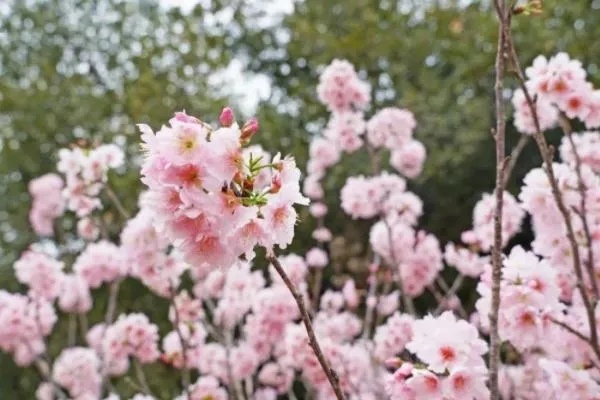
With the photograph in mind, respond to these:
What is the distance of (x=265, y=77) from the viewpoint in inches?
269

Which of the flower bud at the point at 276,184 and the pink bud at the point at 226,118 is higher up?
Answer: the pink bud at the point at 226,118

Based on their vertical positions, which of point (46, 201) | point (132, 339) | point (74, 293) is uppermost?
point (46, 201)

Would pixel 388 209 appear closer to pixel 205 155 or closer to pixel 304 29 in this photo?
pixel 205 155

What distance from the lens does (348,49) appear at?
586 centimetres

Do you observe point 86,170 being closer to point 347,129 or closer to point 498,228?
point 347,129

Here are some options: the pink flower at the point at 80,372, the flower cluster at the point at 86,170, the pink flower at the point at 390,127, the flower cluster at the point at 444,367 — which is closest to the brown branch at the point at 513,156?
the flower cluster at the point at 444,367

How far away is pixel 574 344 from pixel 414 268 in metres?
1.35

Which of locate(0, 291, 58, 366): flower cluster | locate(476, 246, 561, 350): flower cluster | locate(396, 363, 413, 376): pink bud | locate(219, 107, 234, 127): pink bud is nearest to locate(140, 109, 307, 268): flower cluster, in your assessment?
locate(219, 107, 234, 127): pink bud

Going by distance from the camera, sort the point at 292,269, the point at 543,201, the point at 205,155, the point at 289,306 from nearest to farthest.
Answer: the point at 205,155, the point at 543,201, the point at 289,306, the point at 292,269

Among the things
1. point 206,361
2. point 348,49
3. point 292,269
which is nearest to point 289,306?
point 292,269

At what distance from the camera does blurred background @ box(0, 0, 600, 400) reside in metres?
5.54

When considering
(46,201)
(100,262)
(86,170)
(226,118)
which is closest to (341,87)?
(86,170)

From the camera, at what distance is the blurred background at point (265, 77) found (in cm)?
554

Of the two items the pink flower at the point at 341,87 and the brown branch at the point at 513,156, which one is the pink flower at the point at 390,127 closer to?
the pink flower at the point at 341,87
